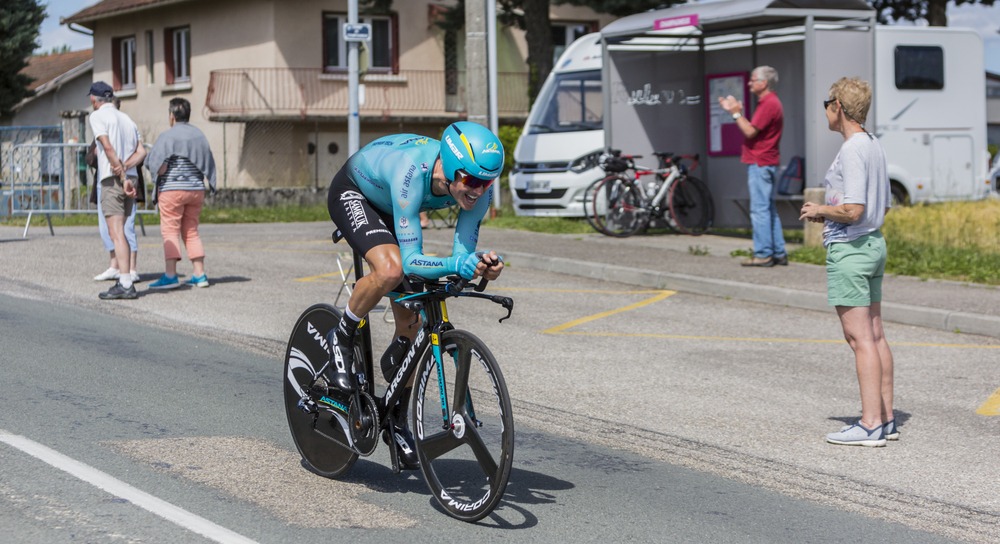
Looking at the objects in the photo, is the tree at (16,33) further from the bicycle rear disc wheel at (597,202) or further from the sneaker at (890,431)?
the sneaker at (890,431)

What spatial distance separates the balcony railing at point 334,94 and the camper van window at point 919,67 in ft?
51.6

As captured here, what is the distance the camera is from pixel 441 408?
545 centimetres

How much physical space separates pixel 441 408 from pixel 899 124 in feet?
55.3

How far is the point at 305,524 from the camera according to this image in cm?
543

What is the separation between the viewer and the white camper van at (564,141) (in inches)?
782

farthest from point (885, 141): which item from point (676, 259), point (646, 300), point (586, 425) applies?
point (586, 425)

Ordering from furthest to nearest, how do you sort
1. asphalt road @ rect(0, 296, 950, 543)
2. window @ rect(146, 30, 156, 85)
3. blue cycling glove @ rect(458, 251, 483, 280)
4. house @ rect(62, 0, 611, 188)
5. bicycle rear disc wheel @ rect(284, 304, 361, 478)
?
1. window @ rect(146, 30, 156, 85)
2. house @ rect(62, 0, 611, 188)
3. bicycle rear disc wheel @ rect(284, 304, 361, 478)
4. asphalt road @ rect(0, 296, 950, 543)
5. blue cycling glove @ rect(458, 251, 483, 280)

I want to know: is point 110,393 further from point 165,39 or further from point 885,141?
point 165,39

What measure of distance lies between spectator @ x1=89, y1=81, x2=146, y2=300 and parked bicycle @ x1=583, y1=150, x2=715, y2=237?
6881 mm

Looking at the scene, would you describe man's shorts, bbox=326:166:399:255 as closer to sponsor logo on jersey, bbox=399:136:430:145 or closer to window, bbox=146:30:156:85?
sponsor logo on jersey, bbox=399:136:430:145

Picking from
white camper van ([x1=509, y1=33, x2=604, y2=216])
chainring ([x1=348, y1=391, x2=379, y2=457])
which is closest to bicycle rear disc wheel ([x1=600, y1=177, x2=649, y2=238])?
white camper van ([x1=509, y1=33, x2=604, y2=216])

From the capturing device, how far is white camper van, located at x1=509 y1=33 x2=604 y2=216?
782 inches

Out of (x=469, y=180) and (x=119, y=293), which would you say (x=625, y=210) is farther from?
(x=469, y=180)

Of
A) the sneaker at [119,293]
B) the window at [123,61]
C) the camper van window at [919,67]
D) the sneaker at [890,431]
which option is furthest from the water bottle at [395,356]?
the window at [123,61]
